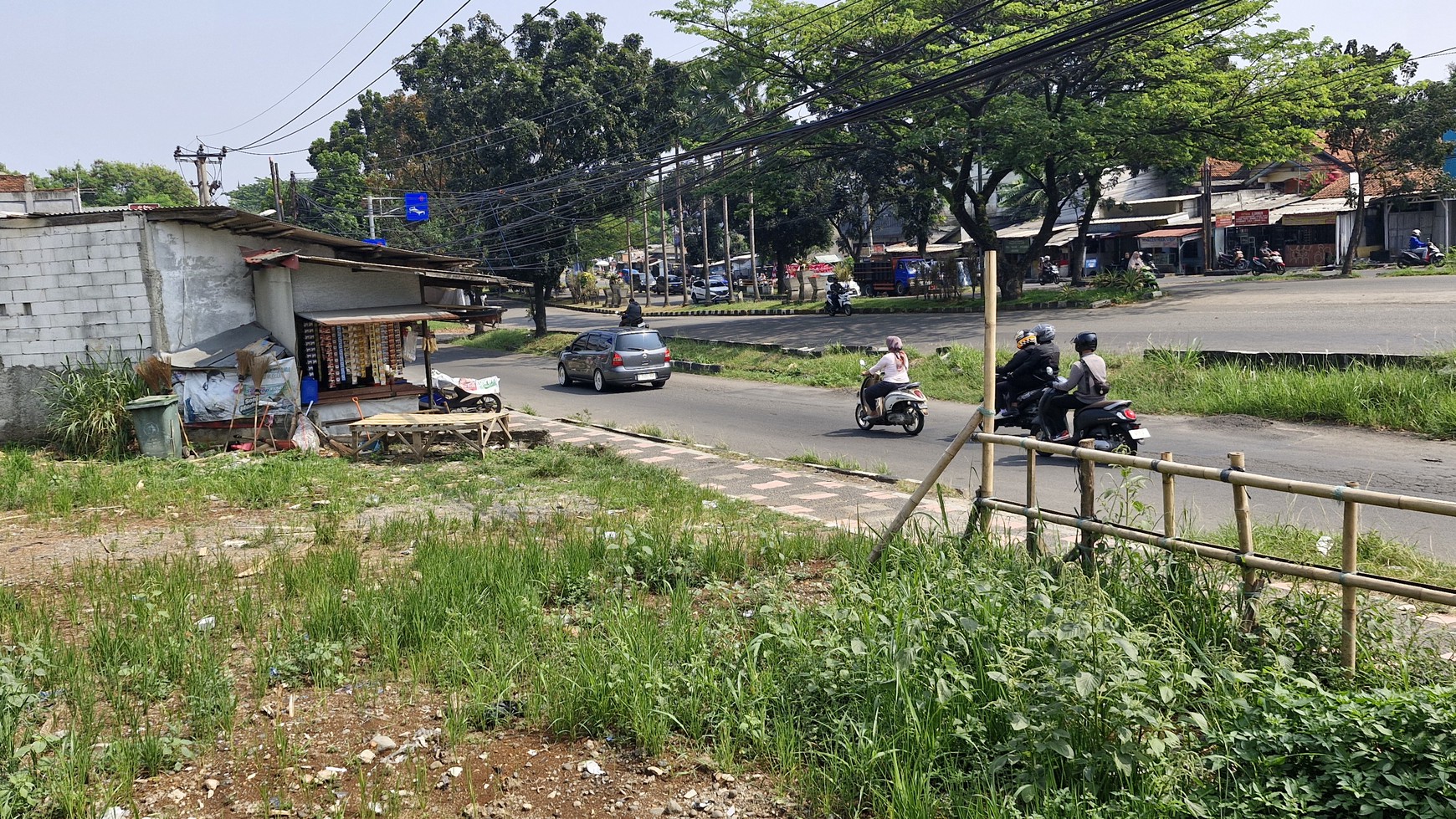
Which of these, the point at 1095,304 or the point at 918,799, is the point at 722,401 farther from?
the point at 918,799

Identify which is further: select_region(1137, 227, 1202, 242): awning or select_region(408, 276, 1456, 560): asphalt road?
select_region(1137, 227, 1202, 242): awning

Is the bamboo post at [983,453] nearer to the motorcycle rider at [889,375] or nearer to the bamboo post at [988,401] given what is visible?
the bamboo post at [988,401]

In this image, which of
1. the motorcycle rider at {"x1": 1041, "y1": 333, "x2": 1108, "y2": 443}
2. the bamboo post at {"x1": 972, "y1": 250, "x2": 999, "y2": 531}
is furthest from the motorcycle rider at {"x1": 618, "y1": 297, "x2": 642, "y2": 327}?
the bamboo post at {"x1": 972, "y1": 250, "x2": 999, "y2": 531}

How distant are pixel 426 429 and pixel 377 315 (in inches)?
102

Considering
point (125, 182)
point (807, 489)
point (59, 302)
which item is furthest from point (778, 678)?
point (125, 182)

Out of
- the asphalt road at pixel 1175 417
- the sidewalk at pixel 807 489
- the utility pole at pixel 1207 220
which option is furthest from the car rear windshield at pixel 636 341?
the utility pole at pixel 1207 220

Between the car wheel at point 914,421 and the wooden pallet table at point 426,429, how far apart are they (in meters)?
5.94

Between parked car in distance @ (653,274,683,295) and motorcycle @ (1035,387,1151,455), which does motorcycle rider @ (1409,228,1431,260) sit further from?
parked car in distance @ (653,274,683,295)

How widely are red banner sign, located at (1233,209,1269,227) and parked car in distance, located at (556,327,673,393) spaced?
2767cm

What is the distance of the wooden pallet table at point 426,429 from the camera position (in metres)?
14.7

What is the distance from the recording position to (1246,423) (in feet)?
46.9

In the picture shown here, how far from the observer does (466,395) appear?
62.7ft

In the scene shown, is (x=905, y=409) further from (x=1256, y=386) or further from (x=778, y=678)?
(x=778, y=678)

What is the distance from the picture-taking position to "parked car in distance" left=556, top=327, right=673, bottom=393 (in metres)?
24.1
